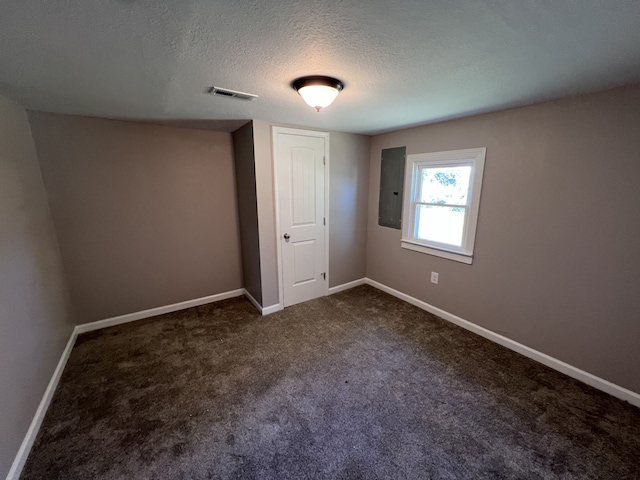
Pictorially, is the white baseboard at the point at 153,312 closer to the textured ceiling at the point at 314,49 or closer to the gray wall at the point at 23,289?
the gray wall at the point at 23,289

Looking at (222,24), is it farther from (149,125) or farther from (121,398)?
(121,398)

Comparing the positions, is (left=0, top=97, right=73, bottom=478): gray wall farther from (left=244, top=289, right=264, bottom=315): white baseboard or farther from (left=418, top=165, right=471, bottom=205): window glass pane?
(left=418, top=165, right=471, bottom=205): window glass pane

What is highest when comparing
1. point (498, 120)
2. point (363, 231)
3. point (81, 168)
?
point (498, 120)

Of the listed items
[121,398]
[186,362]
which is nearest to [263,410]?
[186,362]

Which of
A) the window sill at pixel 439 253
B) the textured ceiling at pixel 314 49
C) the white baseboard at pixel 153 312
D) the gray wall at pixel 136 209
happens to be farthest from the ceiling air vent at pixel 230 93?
the white baseboard at pixel 153 312

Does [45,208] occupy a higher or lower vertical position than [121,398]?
higher

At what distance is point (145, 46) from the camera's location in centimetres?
116

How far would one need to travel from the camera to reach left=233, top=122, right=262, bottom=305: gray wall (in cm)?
278

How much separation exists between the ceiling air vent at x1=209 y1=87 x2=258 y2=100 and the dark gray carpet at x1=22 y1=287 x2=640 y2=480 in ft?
7.04

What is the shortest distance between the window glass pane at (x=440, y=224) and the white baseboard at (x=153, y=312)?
2.52m

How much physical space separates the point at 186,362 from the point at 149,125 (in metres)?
2.39

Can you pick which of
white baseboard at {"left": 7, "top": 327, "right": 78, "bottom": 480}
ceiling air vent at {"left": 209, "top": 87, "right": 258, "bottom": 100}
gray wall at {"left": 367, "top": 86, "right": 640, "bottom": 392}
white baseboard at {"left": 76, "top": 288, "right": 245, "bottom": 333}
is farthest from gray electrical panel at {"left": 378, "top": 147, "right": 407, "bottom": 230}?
white baseboard at {"left": 7, "top": 327, "right": 78, "bottom": 480}

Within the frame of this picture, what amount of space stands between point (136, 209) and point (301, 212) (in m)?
1.78

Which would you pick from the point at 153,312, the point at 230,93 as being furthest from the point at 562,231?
the point at 153,312
